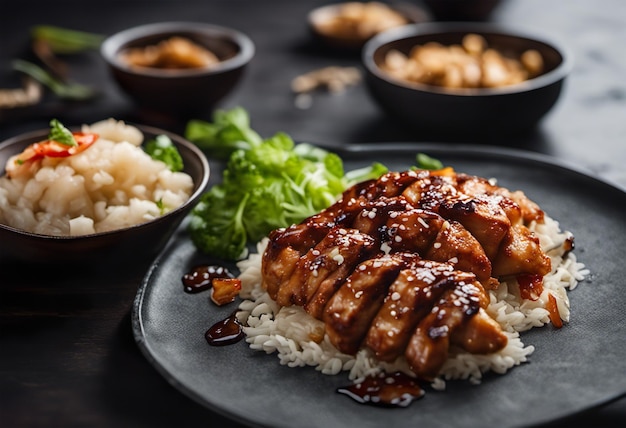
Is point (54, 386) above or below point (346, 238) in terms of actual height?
below

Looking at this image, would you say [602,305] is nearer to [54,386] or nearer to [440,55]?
[54,386]

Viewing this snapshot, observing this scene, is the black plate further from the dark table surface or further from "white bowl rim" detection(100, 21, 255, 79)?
"white bowl rim" detection(100, 21, 255, 79)

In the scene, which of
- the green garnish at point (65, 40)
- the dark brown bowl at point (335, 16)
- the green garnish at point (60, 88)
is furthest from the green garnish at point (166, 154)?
the dark brown bowl at point (335, 16)


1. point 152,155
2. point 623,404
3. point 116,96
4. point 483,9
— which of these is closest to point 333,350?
point 623,404

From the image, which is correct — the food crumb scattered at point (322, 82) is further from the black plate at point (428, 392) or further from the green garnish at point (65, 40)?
the black plate at point (428, 392)

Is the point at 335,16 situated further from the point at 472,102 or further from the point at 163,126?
the point at 472,102

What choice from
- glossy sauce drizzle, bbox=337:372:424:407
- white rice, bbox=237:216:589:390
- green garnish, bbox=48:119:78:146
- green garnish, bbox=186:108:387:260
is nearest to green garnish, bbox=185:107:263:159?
green garnish, bbox=186:108:387:260
